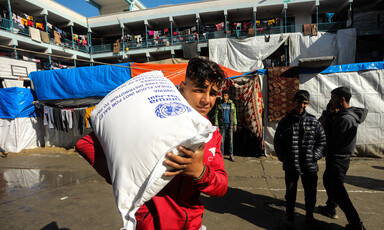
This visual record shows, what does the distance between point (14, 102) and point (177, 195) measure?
27.8ft

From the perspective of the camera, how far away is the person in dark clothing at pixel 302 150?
92.5 inches

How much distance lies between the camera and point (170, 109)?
0.82 m

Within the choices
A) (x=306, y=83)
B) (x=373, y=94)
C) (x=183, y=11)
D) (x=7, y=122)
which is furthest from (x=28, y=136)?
(x=183, y=11)

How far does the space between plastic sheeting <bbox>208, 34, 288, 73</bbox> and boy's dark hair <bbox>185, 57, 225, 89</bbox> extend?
12079 millimetres

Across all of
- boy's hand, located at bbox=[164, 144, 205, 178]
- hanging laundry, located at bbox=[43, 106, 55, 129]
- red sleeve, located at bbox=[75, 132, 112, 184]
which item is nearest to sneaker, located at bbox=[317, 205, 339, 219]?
boy's hand, located at bbox=[164, 144, 205, 178]

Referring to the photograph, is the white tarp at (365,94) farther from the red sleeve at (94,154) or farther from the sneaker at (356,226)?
the red sleeve at (94,154)

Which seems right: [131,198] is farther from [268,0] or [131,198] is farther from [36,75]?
[268,0]

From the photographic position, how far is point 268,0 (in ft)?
51.8

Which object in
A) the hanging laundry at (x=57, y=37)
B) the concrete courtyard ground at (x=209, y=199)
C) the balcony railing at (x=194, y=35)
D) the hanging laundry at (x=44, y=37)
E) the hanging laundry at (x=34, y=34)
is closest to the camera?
the concrete courtyard ground at (x=209, y=199)

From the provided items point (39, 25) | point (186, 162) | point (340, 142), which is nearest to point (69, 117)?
point (186, 162)

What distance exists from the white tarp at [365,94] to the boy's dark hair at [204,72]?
5.05m

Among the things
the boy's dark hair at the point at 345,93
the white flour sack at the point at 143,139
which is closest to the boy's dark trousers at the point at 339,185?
the boy's dark hair at the point at 345,93

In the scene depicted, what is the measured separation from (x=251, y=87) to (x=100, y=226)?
15.1 ft

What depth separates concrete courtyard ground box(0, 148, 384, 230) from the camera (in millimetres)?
2641
